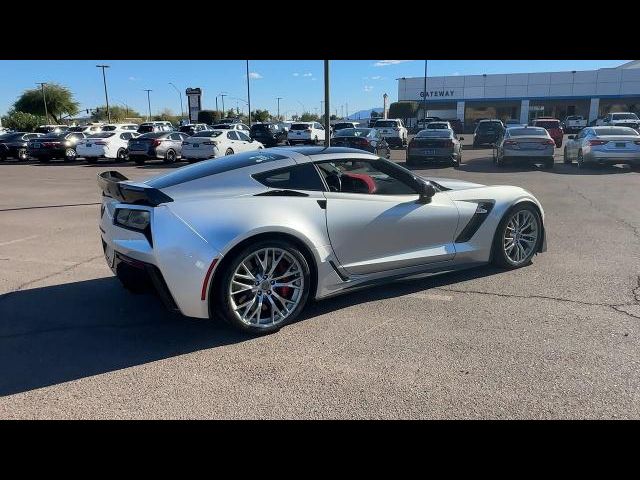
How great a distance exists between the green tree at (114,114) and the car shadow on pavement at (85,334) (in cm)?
8382

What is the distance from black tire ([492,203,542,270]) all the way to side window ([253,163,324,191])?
2.13 m

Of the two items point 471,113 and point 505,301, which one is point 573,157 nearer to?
point 505,301

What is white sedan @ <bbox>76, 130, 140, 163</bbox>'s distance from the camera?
894 inches

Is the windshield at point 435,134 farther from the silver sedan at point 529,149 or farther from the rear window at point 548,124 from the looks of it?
the rear window at point 548,124

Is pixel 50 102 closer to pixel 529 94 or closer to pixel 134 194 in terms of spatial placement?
pixel 529 94

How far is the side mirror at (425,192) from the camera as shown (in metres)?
4.67

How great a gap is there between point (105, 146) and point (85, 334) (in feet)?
69.5

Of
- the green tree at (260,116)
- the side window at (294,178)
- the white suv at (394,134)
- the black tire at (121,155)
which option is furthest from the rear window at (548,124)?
the green tree at (260,116)

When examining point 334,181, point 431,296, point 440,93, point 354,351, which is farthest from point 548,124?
point 354,351

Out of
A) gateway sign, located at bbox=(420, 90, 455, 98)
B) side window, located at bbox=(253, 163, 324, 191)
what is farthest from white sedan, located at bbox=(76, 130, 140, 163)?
gateway sign, located at bbox=(420, 90, 455, 98)

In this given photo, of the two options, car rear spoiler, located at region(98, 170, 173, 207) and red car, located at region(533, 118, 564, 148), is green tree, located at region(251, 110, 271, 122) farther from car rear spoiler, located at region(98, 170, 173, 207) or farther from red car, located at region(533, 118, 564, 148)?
car rear spoiler, located at region(98, 170, 173, 207)
